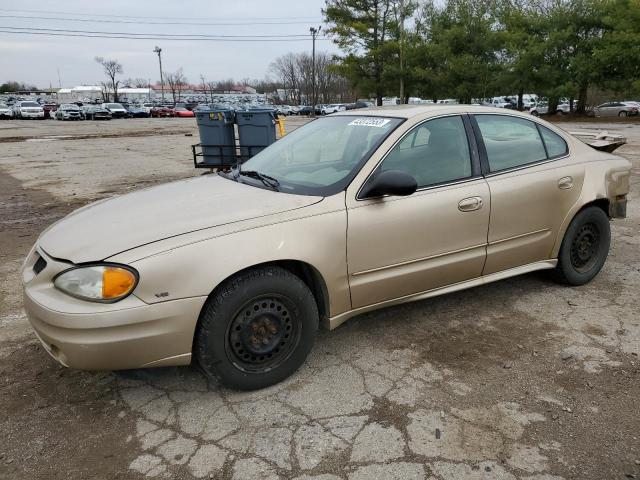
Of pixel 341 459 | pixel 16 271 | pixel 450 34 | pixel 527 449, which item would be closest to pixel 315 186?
pixel 341 459

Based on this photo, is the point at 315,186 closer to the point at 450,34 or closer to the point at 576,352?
the point at 576,352

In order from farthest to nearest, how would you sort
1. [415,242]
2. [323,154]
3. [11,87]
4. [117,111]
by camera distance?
[11,87] < [117,111] < [323,154] < [415,242]

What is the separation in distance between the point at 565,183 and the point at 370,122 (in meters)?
1.63

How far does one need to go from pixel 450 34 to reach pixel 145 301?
3643cm

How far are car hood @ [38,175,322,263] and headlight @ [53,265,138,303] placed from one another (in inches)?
3.1

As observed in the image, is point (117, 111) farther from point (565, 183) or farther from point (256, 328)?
point (256, 328)

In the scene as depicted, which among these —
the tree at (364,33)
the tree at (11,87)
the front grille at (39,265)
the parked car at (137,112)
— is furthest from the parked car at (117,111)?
the tree at (11,87)

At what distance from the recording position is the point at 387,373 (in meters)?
3.11

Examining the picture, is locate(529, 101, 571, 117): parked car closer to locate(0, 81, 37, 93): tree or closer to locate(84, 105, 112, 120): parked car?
locate(84, 105, 112, 120): parked car

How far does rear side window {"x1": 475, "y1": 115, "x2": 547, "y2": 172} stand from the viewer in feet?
12.3

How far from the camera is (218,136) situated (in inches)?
407

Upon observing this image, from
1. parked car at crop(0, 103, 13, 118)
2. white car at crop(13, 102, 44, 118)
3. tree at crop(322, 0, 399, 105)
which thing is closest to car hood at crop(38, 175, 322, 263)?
tree at crop(322, 0, 399, 105)

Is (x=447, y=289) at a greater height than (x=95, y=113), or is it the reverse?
(x=95, y=113)

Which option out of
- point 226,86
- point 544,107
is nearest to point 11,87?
point 226,86
